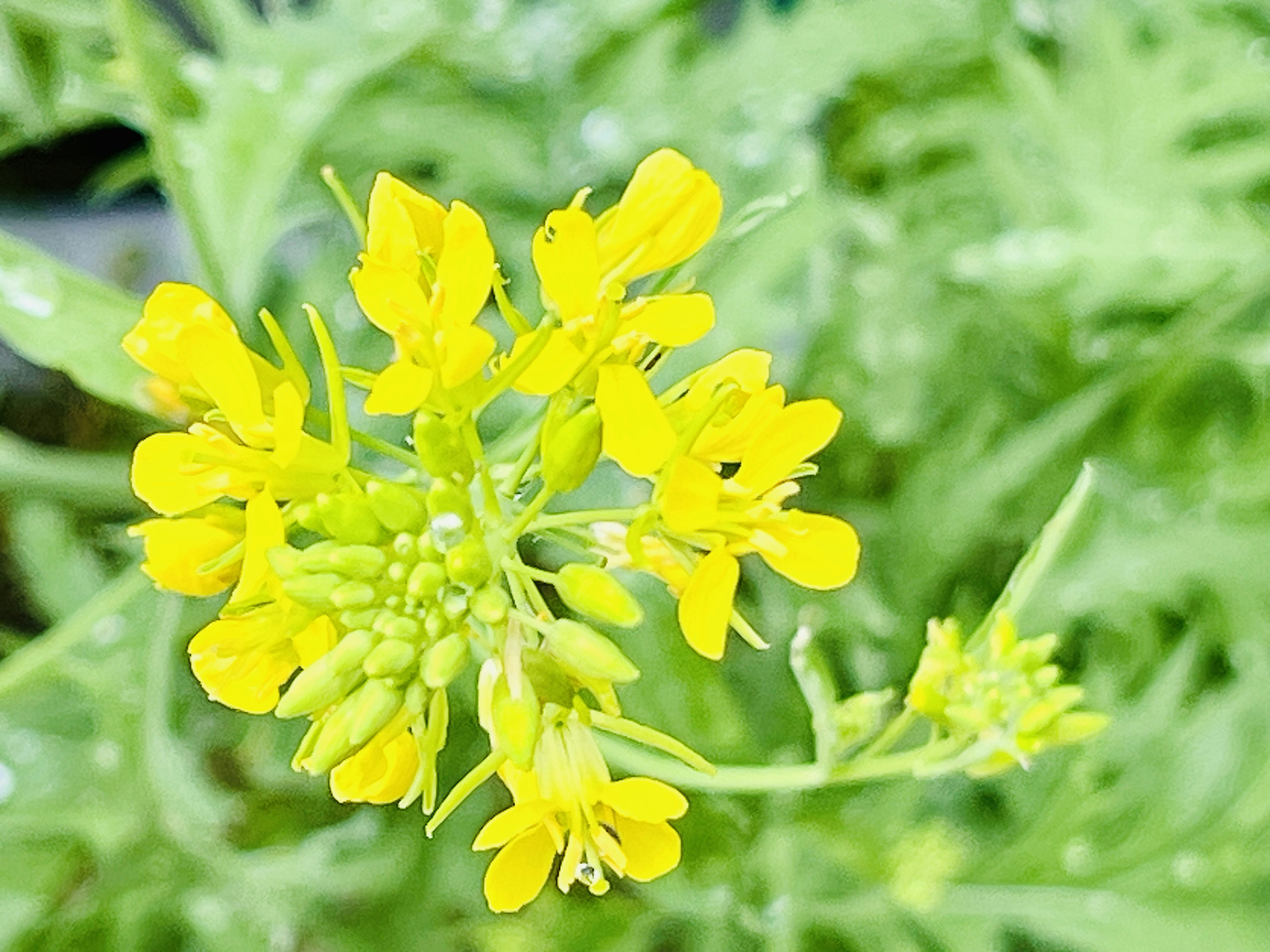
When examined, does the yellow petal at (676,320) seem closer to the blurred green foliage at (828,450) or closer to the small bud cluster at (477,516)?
the small bud cluster at (477,516)

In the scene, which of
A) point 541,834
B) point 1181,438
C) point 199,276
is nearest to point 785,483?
point 541,834

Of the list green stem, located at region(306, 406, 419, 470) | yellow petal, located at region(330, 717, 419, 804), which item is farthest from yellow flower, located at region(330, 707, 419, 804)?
green stem, located at region(306, 406, 419, 470)

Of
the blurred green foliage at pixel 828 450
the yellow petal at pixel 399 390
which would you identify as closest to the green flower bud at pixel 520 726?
the yellow petal at pixel 399 390

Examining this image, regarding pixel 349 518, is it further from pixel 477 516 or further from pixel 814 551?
pixel 814 551

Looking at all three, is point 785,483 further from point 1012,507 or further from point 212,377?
point 1012,507

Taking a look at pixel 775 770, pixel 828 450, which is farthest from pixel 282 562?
pixel 828 450

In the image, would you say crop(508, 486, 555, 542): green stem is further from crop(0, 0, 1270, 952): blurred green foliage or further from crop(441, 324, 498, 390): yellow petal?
crop(0, 0, 1270, 952): blurred green foliage

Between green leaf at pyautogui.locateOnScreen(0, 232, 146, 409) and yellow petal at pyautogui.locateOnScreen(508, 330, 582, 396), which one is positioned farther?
green leaf at pyautogui.locateOnScreen(0, 232, 146, 409)
